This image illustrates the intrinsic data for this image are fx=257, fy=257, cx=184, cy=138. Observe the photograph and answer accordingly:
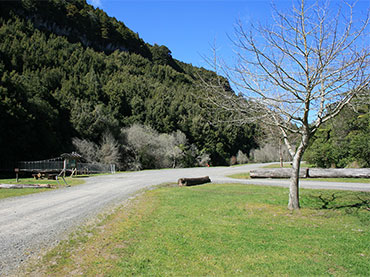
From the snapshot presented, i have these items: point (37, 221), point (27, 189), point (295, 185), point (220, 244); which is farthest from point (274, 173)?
point (37, 221)

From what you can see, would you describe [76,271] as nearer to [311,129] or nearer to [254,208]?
[254,208]

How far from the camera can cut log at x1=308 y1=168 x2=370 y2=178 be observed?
19.3 m

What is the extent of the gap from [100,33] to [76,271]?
100.0 metres

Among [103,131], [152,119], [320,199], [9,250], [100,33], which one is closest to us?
[9,250]

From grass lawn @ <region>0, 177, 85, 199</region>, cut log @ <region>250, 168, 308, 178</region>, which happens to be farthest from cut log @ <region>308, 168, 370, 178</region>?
grass lawn @ <region>0, 177, 85, 199</region>

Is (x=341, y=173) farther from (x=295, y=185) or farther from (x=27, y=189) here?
(x=27, y=189)

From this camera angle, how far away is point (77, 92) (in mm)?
47969

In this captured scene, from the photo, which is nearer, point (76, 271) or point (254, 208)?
point (76, 271)

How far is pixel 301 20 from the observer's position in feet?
23.8

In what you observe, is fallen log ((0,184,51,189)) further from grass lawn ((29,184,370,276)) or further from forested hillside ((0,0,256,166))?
forested hillside ((0,0,256,166))

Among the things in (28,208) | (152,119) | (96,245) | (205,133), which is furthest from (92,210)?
(205,133)

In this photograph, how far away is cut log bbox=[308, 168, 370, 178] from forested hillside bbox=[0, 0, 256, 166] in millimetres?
7698

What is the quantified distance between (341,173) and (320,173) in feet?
4.76

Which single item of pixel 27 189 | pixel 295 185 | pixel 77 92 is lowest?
pixel 27 189
